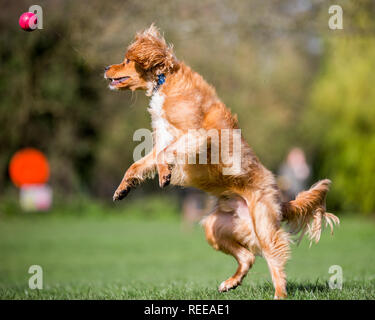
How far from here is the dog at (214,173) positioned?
5.22 metres

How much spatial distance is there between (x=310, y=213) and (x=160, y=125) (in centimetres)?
188

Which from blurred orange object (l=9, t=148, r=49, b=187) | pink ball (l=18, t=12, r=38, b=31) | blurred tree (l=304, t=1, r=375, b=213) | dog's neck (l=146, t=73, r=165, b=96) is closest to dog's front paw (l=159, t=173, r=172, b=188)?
dog's neck (l=146, t=73, r=165, b=96)

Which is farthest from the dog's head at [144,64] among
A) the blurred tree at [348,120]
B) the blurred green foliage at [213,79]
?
the blurred tree at [348,120]

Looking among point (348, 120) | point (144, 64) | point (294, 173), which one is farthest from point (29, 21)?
point (348, 120)

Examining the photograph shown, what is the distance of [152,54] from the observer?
5504 mm

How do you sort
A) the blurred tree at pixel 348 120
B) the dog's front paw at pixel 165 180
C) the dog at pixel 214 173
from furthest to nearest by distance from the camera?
1. the blurred tree at pixel 348 120
2. the dog at pixel 214 173
3. the dog's front paw at pixel 165 180

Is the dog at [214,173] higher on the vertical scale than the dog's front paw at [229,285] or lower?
higher

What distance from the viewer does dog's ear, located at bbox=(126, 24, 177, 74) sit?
18.1ft

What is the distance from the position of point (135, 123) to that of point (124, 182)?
2413cm

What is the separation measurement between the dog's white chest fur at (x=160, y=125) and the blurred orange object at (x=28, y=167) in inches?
704

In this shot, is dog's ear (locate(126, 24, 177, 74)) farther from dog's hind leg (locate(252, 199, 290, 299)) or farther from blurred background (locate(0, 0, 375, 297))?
blurred background (locate(0, 0, 375, 297))

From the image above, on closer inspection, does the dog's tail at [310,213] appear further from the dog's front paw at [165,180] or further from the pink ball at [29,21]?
the pink ball at [29,21]

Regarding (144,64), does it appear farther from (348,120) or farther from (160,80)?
(348,120)
